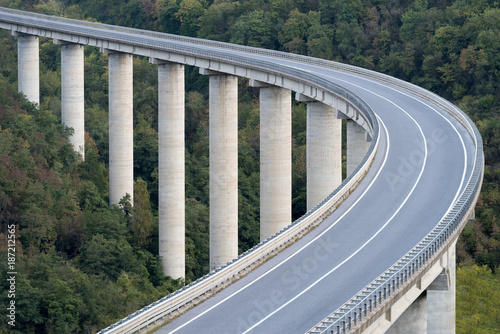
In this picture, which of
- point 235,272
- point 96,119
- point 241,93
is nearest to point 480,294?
point 235,272

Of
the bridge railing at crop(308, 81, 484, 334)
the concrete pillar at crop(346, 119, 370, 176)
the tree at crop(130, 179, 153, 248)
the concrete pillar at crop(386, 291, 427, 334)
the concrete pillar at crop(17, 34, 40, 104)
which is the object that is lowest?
the tree at crop(130, 179, 153, 248)

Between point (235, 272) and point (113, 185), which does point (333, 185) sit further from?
point (235, 272)

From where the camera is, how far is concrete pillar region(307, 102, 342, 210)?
76419 millimetres

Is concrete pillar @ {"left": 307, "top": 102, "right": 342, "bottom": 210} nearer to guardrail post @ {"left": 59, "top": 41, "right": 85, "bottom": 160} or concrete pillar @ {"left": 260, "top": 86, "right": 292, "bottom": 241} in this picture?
concrete pillar @ {"left": 260, "top": 86, "right": 292, "bottom": 241}

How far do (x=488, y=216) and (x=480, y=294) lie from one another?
15589 millimetres

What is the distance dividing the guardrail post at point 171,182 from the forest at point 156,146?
1.60 m

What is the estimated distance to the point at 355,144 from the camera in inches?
2975

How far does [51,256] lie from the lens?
75250mm

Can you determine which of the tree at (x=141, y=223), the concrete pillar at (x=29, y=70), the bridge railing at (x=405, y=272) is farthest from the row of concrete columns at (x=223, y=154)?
the bridge railing at (x=405, y=272)

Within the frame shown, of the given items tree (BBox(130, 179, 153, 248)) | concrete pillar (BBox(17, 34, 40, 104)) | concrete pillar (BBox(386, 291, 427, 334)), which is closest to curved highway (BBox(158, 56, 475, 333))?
concrete pillar (BBox(386, 291, 427, 334))

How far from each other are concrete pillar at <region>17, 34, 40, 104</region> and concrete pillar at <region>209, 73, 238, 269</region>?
32077mm

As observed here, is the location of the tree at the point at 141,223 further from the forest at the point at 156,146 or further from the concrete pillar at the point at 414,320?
the concrete pillar at the point at 414,320

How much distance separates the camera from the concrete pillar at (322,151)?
76.4m

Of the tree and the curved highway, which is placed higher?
the curved highway
